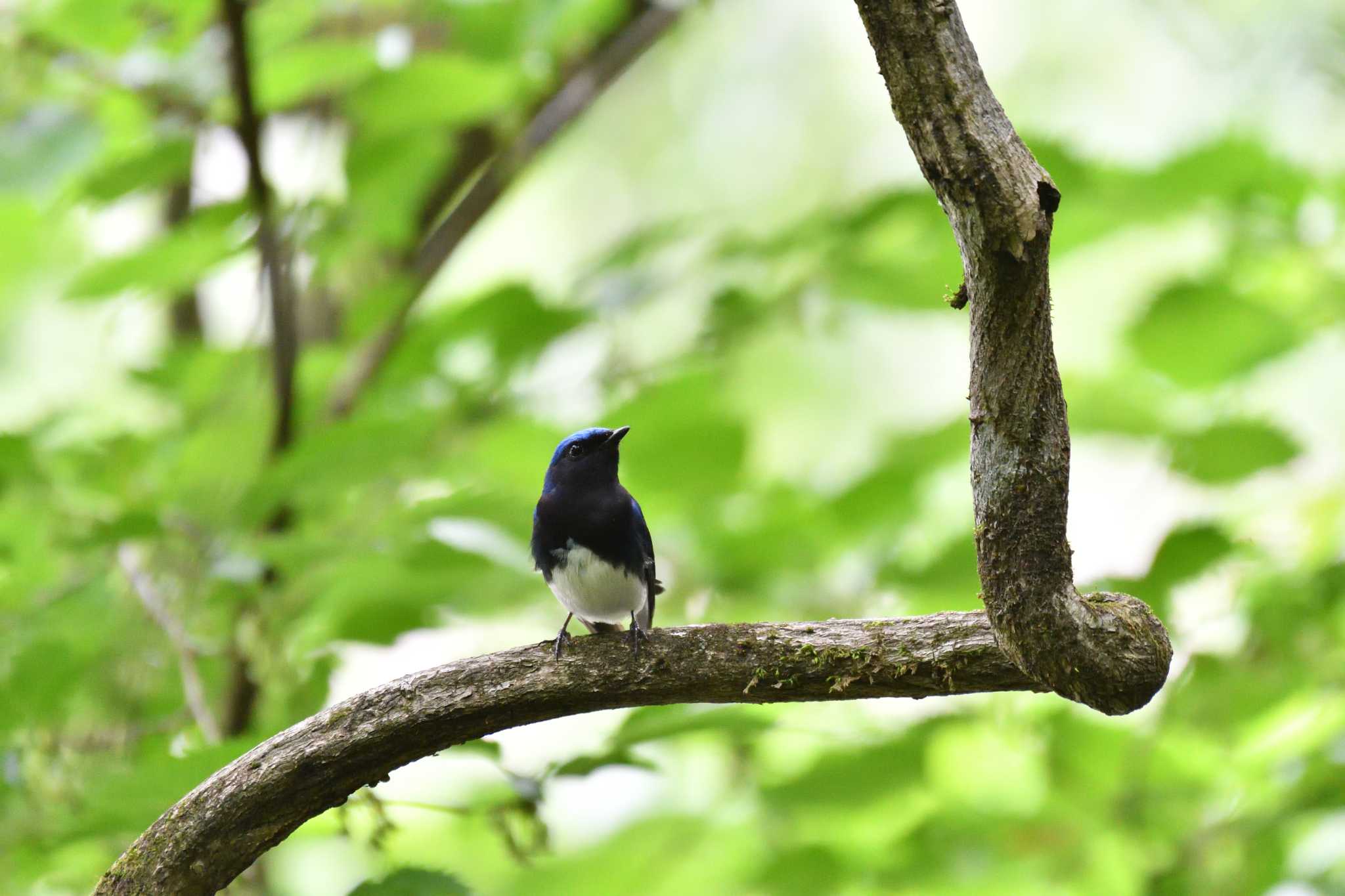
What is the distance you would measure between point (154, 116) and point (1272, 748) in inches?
132

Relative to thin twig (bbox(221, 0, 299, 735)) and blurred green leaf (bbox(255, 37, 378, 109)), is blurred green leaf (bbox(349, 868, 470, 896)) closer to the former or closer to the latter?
thin twig (bbox(221, 0, 299, 735))

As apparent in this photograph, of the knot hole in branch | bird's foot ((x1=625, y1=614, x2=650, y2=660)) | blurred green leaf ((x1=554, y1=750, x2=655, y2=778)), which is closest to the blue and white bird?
blurred green leaf ((x1=554, y1=750, x2=655, y2=778))

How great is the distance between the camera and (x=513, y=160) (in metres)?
3.85

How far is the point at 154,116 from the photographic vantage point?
11.2 ft

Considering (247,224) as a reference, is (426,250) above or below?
above

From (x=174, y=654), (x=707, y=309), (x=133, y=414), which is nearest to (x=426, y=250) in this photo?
(x=707, y=309)

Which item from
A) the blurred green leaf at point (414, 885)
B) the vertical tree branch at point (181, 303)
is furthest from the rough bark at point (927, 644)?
the vertical tree branch at point (181, 303)

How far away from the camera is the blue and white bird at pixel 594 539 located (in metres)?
2.81

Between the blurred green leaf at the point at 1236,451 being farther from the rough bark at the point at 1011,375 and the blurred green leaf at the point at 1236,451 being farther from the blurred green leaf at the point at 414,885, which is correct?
the blurred green leaf at the point at 414,885

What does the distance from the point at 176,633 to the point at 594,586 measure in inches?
35.7

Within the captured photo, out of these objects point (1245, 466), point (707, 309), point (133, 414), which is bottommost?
point (1245, 466)

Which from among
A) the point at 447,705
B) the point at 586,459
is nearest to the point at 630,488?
the point at 586,459

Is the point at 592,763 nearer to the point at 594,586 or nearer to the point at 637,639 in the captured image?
the point at 637,639

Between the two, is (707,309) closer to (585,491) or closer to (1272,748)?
(585,491)
